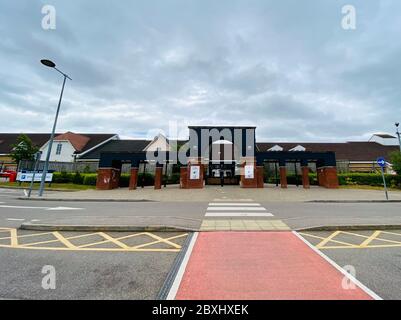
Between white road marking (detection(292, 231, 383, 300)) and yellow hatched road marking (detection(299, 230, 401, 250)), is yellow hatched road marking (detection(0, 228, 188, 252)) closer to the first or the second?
white road marking (detection(292, 231, 383, 300))

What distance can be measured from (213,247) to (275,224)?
322 cm

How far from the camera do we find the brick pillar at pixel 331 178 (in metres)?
22.5

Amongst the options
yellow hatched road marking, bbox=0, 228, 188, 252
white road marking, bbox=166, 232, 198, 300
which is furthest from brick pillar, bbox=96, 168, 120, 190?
white road marking, bbox=166, 232, 198, 300

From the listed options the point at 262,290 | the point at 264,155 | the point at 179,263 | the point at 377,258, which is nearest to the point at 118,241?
the point at 179,263

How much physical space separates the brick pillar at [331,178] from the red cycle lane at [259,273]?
20553 mm

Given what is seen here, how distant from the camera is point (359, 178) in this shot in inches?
1032

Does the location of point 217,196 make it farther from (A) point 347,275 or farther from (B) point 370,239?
(A) point 347,275

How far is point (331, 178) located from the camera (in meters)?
22.7

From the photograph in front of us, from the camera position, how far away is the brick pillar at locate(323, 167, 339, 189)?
22467mm

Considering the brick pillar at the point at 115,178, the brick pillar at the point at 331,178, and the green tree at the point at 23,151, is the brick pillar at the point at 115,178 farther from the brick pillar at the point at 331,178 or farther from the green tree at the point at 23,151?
the brick pillar at the point at 331,178

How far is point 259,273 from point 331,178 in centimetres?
2325

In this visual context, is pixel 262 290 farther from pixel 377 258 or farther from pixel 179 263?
pixel 377 258

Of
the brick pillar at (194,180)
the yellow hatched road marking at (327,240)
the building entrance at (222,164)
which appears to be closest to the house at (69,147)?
the building entrance at (222,164)

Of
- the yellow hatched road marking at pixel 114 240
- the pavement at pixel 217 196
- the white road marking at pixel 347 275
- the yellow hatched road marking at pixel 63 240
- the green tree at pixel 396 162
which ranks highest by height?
the green tree at pixel 396 162
